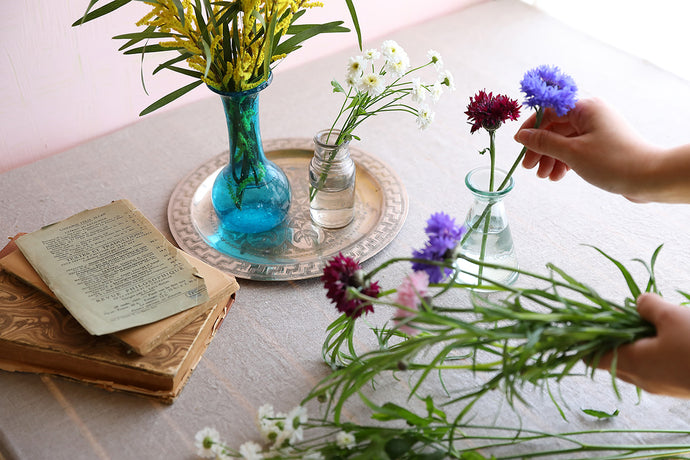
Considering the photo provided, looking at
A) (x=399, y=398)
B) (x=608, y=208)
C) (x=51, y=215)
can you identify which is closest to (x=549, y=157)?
(x=608, y=208)

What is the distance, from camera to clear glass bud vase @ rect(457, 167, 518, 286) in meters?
0.87

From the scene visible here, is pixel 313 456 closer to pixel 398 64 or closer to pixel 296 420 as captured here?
pixel 296 420

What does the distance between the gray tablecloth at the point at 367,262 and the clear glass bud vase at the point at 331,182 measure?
9cm

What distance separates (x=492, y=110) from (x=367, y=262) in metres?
0.31

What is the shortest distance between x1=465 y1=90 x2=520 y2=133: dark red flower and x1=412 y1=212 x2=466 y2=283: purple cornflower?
0.19 m

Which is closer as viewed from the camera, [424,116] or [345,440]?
[345,440]

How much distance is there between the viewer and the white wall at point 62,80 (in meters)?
1.19

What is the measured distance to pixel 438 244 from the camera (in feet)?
2.18

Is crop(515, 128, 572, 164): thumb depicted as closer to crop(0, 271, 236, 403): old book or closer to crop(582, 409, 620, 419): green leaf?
crop(582, 409, 620, 419): green leaf

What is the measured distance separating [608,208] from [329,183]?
1.52 feet

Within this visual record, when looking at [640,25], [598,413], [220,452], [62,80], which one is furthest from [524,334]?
[640,25]

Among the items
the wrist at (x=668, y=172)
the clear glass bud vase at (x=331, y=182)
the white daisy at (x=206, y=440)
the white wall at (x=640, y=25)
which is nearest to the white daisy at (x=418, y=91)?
the clear glass bud vase at (x=331, y=182)

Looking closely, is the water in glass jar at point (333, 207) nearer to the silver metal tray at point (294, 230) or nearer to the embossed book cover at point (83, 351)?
the silver metal tray at point (294, 230)

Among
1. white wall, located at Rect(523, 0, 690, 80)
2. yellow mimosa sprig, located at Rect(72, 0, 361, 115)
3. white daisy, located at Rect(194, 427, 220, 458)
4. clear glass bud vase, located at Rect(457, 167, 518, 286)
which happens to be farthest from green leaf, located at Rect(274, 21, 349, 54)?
white wall, located at Rect(523, 0, 690, 80)
